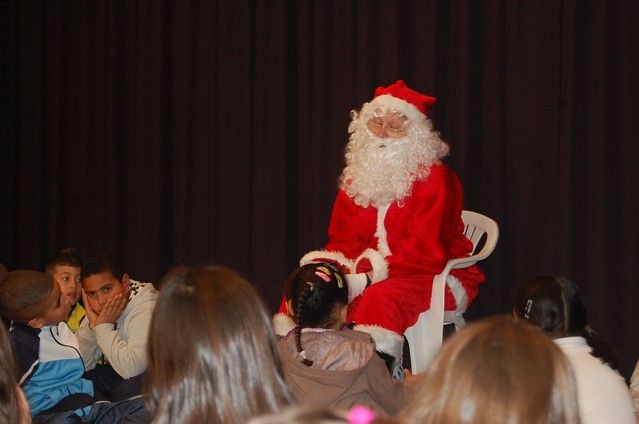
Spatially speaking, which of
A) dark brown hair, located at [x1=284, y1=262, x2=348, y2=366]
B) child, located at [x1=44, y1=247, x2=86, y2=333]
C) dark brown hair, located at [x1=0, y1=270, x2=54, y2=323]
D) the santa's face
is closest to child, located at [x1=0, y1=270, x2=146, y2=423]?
dark brown hair, located at [x1=0, y1=270, x2=54, y2=323]

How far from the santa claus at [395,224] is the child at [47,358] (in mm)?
1221

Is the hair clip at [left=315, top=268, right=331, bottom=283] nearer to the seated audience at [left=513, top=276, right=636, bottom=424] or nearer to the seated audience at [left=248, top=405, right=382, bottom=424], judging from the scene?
the seated audience at [left=513, top=276, right=636, bottom=424]

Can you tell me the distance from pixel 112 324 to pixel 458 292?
167 cm

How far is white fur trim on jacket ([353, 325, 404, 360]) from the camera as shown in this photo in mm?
3680

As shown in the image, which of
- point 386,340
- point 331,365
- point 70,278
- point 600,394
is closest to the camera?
point 600,394

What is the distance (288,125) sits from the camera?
546cm

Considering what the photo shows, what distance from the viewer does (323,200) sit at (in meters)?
5.32

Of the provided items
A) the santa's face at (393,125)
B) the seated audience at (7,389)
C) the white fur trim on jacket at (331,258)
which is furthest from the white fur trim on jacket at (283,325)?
the seated audience at (7,389)

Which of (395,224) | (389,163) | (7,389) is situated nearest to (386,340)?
(395,224)

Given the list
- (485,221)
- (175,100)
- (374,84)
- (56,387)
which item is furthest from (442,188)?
(175,100)

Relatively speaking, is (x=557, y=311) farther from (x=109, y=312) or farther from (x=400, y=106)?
(x=400, y=106)

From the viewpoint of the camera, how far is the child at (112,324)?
3.21 metres

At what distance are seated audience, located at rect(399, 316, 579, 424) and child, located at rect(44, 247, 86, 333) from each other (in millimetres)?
2854

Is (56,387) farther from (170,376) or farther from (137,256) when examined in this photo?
(137,256)
